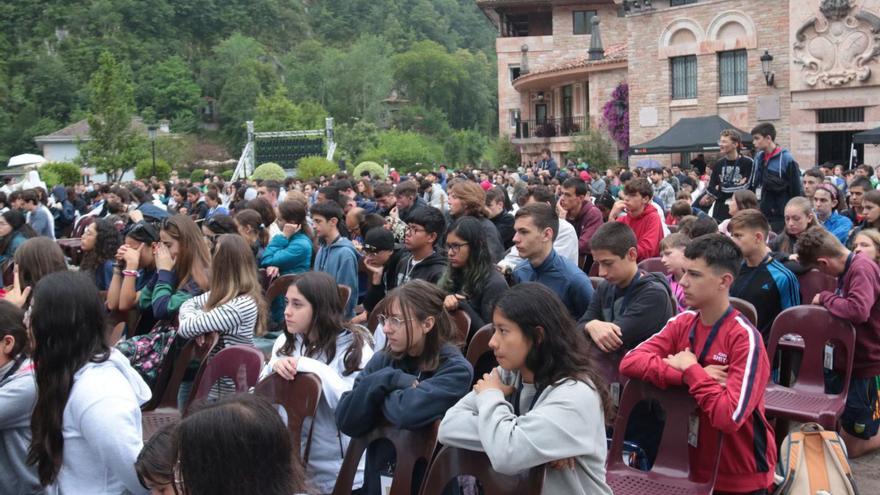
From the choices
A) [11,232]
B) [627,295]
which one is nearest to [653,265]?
[627,295]

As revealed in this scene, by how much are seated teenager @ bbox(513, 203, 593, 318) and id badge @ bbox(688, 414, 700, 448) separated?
1580 mm

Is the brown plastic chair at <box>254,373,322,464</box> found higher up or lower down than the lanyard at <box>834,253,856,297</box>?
lower down

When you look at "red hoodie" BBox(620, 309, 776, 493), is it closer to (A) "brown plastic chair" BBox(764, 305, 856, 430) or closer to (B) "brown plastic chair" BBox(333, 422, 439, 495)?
(B) "brown plastic chair" BBox(333, 422, 439, 495)

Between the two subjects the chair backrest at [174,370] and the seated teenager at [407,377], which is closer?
the seated teenager at [407,377]

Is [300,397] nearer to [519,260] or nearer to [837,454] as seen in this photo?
[837,454]

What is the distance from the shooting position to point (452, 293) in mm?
5777

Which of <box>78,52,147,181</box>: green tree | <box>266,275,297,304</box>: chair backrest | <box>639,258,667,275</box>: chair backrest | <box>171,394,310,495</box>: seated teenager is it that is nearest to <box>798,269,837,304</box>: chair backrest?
<box>639,258,667,275</box>: chair backrest

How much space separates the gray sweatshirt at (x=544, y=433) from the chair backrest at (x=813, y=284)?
139 inches

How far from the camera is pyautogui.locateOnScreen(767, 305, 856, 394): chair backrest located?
213 inches

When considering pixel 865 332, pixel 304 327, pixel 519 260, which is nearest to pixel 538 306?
pixel 304 327

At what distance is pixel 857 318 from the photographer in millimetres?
5465

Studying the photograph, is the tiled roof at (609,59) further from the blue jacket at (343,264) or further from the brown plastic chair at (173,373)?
the brown plastic chair at (173,373)

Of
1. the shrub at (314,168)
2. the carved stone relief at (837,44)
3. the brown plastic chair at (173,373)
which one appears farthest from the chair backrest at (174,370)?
the shrub at (314,168)

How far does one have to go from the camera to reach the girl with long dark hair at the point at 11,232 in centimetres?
1026
